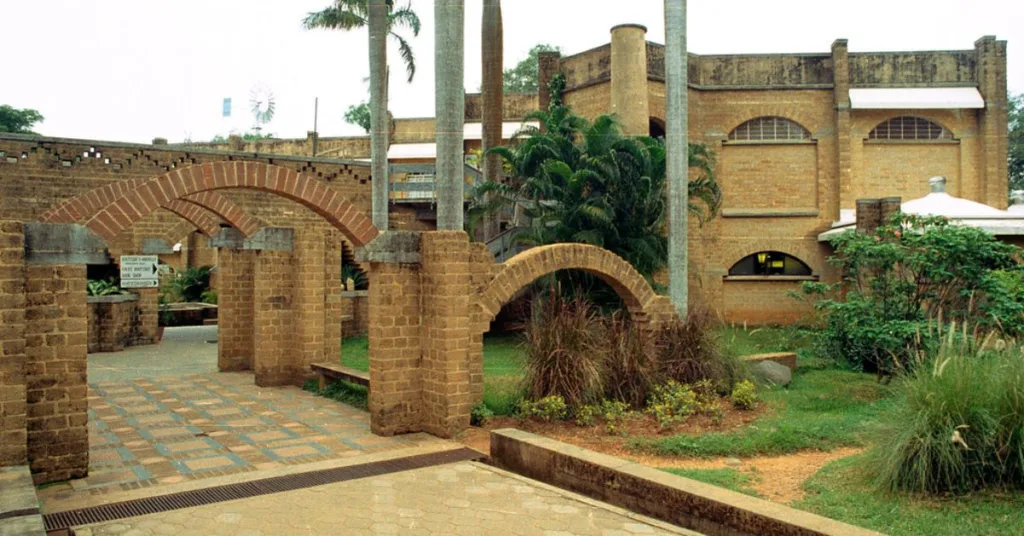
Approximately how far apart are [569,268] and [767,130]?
1425cm

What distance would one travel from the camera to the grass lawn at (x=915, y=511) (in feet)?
16.9

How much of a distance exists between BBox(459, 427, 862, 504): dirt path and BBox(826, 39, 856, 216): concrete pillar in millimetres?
15650

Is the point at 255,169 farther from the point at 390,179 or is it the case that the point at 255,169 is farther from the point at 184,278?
the point at 184,278

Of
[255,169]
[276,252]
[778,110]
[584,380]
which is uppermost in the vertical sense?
[778,110]

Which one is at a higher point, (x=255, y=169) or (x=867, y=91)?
(x=867, y=91)

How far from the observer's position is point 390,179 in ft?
85.6

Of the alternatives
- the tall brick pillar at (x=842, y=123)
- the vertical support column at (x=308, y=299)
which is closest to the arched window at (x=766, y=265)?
the tall brick pillar at (x=842, y=123)

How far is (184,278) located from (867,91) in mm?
23010

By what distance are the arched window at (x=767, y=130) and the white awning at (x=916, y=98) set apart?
1.55 metres

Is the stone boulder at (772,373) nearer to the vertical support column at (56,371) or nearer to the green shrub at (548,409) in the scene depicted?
the green shrub at (548,409)

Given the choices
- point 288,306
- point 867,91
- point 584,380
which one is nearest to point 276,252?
point 288,306

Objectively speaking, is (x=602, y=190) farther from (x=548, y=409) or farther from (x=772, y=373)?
(x=548, y=409)

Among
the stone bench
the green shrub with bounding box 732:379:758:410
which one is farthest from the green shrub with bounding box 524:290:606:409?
the stone bench

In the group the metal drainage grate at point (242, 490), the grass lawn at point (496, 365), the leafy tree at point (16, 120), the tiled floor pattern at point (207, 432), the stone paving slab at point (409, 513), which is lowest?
the stone paving slab at point (409, 513)
